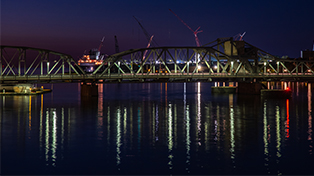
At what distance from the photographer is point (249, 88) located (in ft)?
493

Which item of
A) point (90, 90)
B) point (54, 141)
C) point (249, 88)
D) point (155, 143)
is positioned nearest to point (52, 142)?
point (54, 141)

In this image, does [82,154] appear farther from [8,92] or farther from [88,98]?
[8,92]

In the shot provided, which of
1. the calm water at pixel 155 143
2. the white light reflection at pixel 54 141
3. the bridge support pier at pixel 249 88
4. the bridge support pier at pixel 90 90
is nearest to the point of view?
the calm water at pixel 155 143

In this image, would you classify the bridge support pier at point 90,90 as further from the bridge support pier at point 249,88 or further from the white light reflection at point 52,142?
the white light reflection at point 52,142

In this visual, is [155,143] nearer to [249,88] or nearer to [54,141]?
[54,141]

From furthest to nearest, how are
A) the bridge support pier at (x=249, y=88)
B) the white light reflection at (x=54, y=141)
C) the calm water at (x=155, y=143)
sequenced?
the bridge support pier at (x=249, y=88)
the white light reflection at (x=54, y=141)
the calm water at (x=155, y=143)

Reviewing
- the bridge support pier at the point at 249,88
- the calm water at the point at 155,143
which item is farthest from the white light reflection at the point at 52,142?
the bridge support pier at the point at 249,88

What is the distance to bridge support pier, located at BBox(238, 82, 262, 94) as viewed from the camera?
148125 millimetres

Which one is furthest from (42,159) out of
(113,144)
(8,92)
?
(8,92)

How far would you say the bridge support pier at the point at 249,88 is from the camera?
148 meters

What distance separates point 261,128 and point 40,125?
3568cm

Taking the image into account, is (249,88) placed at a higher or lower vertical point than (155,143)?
higher

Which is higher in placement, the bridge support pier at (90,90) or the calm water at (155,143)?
the bridge support pier at (90,90)

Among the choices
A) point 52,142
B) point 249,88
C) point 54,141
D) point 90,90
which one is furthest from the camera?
point 249,88
